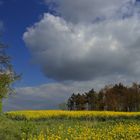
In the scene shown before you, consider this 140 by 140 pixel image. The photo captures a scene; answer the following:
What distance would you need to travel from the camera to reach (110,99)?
77.3m

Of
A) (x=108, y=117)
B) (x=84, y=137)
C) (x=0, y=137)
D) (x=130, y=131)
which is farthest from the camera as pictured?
(x=108, y=117)

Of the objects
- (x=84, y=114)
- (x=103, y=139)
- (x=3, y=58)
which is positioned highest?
(x=3, y=58)

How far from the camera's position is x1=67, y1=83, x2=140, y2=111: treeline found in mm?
75562

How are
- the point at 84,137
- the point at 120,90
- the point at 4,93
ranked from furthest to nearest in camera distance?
the point at 120,90 → the point at 4,93 → the point at 84,137

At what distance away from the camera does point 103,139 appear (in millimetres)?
17266

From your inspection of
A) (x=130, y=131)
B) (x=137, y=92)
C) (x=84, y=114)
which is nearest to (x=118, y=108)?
(x=137, y=92)

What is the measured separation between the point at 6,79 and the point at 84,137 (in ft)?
40.7

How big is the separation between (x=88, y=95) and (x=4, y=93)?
55.4 m

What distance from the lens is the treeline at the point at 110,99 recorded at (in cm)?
7556

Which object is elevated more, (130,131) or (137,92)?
(137,92)

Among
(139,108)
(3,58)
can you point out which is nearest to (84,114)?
(3,58)

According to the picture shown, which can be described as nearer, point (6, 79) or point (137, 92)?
point (6, 79)

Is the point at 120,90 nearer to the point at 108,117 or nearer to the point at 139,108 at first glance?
the point at 139,108

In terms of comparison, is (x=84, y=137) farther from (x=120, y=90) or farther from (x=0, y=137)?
(x=120, y=90)
